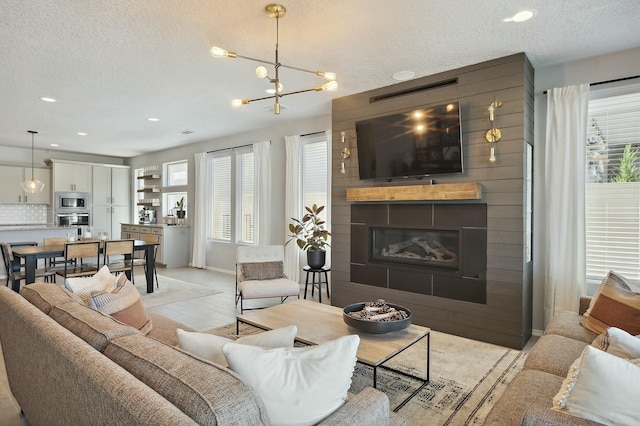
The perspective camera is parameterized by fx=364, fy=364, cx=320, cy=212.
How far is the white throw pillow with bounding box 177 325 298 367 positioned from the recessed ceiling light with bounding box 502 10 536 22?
280cm

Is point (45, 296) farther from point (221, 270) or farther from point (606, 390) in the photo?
point (221, 270)

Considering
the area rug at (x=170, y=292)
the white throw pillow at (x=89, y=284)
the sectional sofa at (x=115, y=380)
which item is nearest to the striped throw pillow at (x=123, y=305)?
the white throw pillow at (x=89, y=284)

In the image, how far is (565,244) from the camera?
3.54 meters

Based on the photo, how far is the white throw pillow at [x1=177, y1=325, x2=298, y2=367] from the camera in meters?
1.42

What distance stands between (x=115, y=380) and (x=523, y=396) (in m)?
1.68

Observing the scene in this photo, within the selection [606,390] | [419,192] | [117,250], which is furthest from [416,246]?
[117,250]

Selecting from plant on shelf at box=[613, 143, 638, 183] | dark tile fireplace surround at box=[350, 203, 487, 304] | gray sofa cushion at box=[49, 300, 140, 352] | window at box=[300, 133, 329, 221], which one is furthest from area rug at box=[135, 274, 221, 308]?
plant on shelf at box=[613, 143, 638, 183]

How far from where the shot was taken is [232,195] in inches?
287

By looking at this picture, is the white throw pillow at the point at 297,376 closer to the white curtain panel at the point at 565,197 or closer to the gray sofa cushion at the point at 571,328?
the gray sofa cushion at the point at 571,328

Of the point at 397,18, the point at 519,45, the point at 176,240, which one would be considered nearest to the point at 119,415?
the point at 397,18

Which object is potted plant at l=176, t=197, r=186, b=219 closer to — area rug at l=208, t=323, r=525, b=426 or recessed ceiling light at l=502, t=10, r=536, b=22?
area rug at l=208, t=323, r=525, b=426

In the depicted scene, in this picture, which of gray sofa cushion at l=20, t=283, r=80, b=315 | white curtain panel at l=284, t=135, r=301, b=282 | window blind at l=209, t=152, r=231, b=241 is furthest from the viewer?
window blind at l=209, t=152, r=231, b=241

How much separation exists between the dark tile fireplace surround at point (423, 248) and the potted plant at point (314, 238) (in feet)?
2.06

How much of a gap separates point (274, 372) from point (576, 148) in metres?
3.66
